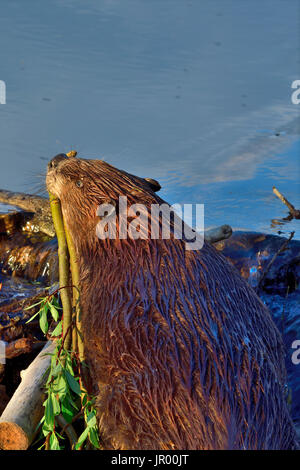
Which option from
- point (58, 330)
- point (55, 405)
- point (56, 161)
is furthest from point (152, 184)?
point (55, 405)

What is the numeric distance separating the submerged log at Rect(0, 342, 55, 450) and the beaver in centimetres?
35

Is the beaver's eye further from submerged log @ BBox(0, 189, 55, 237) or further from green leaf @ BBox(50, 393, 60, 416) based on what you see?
submerged log @ BBox(0, 189, 55, 237)

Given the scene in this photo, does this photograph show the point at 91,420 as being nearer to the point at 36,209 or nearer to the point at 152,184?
the point at 152,184

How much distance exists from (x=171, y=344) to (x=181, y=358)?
0.18ft

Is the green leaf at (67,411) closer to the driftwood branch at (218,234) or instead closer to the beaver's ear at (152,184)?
the beaver's ear at (152,184)

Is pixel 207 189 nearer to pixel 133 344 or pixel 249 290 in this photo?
pixel 249 290

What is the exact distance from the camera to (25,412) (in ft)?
6.55

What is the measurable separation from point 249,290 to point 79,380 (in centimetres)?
72

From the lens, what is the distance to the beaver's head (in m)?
2.01

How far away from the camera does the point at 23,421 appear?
196cm

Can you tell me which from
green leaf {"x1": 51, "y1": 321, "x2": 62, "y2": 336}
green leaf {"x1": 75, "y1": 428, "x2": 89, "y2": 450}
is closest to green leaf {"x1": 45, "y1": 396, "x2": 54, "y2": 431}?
green leaf {"x1": 75, "y1": 428, "x2": 89, "y2": 450}

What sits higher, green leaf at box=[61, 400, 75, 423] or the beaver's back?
the beaver's back

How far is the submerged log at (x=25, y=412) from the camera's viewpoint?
1.93 m
